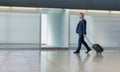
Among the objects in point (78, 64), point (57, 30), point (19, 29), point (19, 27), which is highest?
point (19, 27)

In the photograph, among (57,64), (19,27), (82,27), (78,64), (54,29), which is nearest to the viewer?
(57,64)

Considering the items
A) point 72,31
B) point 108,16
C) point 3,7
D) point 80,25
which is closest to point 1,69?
point 80,25

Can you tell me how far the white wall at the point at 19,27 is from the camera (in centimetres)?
1566

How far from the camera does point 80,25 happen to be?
13.2m

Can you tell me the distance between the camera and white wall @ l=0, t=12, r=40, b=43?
15656 mm

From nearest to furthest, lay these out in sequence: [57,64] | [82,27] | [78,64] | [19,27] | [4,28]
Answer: [57,64] → [78,64] → [82,27] → [4,28] → [19,27]

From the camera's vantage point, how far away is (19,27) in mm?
15922

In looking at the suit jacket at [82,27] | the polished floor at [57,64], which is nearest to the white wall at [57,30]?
the suit jacket at [82,27]

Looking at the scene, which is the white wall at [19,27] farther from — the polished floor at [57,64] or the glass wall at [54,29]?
the polished floor at [57,64]

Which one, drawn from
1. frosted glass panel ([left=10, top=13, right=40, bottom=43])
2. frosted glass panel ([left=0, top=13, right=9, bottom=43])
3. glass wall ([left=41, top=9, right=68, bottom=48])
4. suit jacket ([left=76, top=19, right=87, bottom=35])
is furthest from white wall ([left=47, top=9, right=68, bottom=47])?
suit jacket ([left=76, top=19, right=87, bottom=35])

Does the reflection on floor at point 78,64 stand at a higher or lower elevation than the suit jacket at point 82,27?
lower

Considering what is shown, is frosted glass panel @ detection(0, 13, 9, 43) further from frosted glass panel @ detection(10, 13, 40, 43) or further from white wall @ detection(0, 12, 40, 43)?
frosted glass panel @ detection(10, 13, 40, 43)

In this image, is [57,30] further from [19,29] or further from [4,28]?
[4,28]

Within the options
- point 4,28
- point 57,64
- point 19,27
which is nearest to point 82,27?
point 19,27
